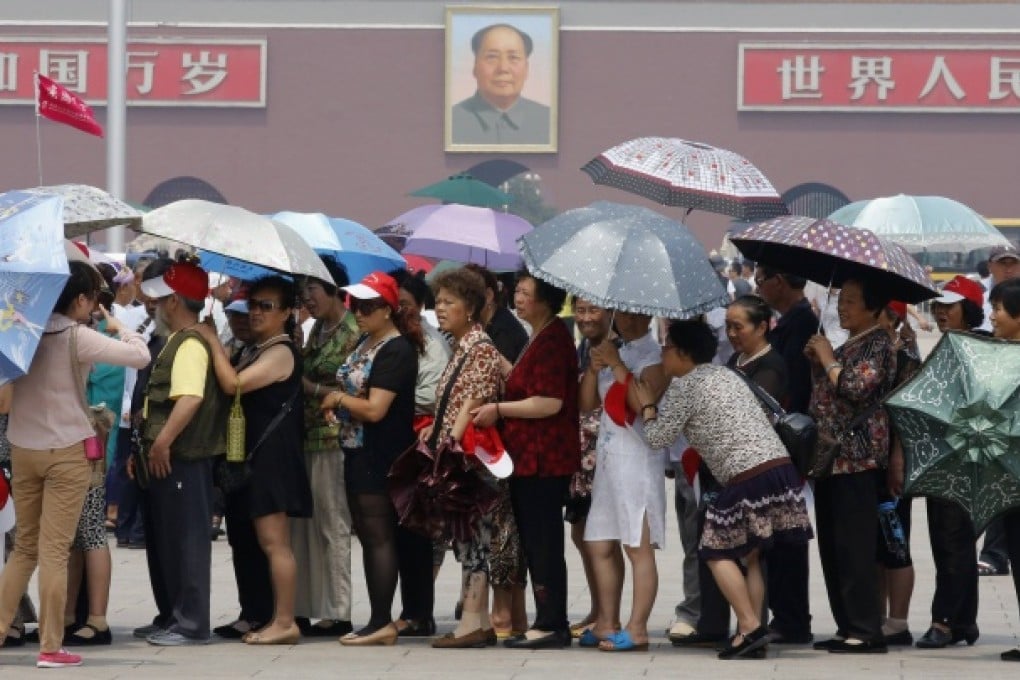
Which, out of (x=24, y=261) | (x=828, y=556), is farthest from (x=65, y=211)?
(x=828, y=556)

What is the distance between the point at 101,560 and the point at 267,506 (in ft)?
2.38

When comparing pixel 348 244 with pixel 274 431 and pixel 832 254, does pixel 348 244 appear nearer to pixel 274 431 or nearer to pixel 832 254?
pixel 274 431

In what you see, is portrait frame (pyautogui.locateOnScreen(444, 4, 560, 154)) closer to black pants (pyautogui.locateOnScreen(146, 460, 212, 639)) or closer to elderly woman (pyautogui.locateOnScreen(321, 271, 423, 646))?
elderly woman (pyautogui.locateOnScreen(321, 271, 423, 646))

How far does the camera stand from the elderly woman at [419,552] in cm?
905

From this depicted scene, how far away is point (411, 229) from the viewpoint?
11766 mm

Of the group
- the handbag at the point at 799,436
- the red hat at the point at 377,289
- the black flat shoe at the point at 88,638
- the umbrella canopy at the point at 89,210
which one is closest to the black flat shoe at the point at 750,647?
the handbag at the point at 799,436

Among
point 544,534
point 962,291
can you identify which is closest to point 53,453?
point 544,534

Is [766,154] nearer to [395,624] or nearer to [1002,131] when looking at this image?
[1002,131]

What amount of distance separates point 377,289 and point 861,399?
2.07m

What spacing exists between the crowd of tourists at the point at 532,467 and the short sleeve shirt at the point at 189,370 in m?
0.01

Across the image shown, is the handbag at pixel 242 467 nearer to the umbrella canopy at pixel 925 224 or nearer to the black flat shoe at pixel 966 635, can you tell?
the black flat shoe at pixel 966 635

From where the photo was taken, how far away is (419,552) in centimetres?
906

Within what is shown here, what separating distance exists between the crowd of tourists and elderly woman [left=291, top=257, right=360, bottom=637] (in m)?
0.05

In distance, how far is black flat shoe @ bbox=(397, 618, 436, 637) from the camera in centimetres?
909
